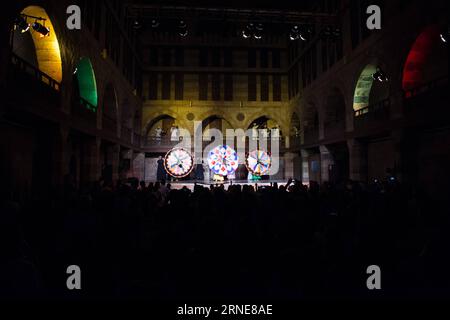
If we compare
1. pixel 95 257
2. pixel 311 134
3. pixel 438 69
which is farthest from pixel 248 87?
pixel 95 257

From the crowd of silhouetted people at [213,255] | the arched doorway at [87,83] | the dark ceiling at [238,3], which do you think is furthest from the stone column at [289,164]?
the crowd of silhouetted people at [213,255]

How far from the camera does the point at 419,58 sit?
43.5 ft

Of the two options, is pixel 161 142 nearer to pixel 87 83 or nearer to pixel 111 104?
pixel 111 104

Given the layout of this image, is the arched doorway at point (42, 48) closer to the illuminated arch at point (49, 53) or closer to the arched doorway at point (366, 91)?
the illuminated arch at point (49, 53)

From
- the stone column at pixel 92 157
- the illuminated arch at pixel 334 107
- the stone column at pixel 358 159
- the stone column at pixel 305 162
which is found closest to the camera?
the stone column at pixel 92 157

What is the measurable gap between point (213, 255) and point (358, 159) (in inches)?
689

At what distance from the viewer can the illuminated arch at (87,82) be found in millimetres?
15828

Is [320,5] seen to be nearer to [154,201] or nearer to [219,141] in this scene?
[219,141]

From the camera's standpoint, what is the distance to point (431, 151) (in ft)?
42.4

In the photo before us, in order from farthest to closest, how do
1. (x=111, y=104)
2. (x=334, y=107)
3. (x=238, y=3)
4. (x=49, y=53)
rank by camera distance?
(x=238, y=3)
(x=334, y=107)
(x=111, y=104)
(x=49, y=53)

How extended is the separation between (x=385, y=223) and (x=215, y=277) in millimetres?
3771

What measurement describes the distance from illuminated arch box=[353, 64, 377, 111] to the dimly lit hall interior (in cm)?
9

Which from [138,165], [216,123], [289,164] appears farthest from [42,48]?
[289,164]

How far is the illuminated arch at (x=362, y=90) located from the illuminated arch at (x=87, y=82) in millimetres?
17653
